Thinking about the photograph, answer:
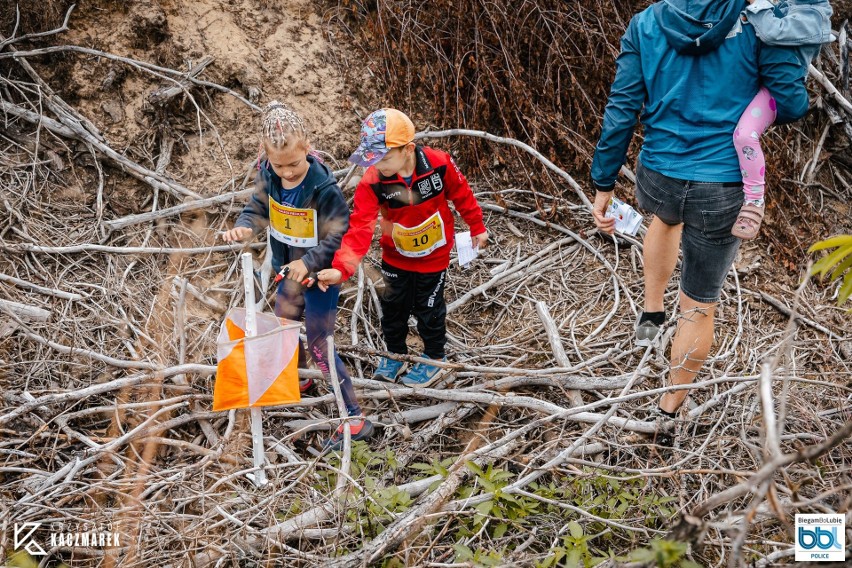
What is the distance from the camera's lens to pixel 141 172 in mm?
3959

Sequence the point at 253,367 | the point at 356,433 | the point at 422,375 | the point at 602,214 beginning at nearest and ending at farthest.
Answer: the point at 253,367
the point at 602,214
the point at 356,433
the point at 422,375

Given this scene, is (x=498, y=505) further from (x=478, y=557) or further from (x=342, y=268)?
(x=342, y=268)

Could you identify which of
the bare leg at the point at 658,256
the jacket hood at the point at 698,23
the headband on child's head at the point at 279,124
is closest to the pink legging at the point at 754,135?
the jacket hood at the point at 698,23

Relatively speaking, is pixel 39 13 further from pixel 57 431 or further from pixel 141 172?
pixel 57 431

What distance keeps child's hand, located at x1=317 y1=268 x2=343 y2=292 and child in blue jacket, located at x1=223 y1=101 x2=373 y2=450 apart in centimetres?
7

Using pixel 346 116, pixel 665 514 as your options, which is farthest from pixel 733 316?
pixel 346 116

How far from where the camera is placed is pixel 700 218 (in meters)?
2.47

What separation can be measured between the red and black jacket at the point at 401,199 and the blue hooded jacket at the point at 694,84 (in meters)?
0.68

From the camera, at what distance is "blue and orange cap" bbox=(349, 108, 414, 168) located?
2.68m

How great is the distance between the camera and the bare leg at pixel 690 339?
2633 millimetres

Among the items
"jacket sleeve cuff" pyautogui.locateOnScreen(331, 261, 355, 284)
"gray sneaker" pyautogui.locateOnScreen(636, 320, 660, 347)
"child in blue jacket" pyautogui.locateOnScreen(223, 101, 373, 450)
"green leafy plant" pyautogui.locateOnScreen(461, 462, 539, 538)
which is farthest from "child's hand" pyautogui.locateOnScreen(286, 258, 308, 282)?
"gray sneaker" pyautogui.locateOnScreen(636, 320, 660, 347)

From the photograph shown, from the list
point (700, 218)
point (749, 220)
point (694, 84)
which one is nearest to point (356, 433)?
point (700, 218)

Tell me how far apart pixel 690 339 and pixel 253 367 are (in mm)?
1674

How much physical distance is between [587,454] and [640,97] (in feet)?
4.78
